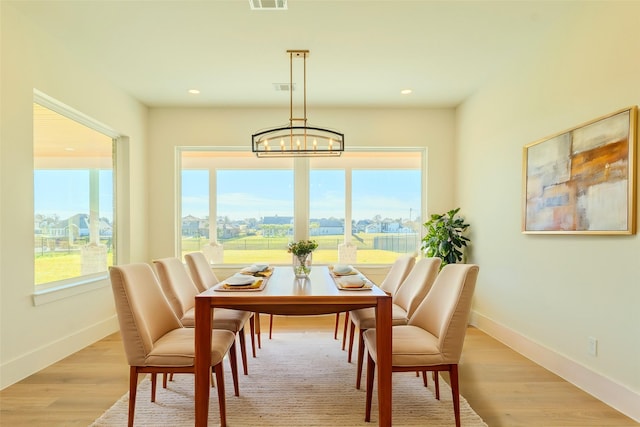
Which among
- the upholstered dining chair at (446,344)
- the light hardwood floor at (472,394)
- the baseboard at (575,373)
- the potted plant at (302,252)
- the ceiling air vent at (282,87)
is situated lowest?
the light hardwood floor at (472,394)

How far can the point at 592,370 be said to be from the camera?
243 cm

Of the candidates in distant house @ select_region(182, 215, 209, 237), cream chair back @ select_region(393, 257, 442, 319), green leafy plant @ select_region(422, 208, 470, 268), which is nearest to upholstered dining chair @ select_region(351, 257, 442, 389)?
cream chair back @ select_region(393, 257, 442, 319)

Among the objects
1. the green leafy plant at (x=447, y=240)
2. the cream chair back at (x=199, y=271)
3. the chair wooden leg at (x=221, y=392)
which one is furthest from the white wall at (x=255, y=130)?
the chair wooden leg at (x=221, y=392)

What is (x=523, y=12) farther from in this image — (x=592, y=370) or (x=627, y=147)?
(x=592, y=370)

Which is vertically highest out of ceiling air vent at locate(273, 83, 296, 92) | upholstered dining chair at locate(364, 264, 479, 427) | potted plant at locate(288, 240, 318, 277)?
ceiling air vent at locate(273, 83, 296, 92)

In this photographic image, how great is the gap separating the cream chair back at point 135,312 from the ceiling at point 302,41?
6.49 ft

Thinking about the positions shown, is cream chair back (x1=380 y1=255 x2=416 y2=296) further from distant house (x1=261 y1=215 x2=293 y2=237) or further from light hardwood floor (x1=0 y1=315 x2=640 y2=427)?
distant house (x1=261 y1=215 x2=293 y2=237)

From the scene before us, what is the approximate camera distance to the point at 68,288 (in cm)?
320

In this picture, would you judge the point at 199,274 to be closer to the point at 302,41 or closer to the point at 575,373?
the point at 302,41

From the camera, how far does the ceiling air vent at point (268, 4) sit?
246 centimetres

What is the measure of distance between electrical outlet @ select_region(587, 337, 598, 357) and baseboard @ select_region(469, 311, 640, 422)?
0.12 m

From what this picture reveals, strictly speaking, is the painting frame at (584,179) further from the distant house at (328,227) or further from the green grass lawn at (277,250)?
the distant house at (328,227)

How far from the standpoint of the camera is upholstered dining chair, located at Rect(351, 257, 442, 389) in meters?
2.47

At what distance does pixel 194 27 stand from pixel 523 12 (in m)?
2.59
